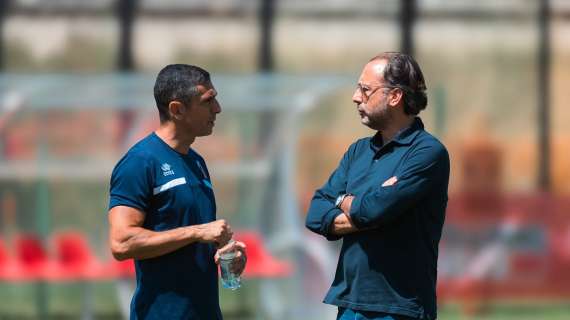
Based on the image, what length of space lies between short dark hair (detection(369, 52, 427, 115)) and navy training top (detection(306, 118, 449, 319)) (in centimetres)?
8

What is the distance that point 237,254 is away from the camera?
12.6 feet

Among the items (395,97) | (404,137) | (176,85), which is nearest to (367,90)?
(395,97)

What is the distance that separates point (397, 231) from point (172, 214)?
0.73m

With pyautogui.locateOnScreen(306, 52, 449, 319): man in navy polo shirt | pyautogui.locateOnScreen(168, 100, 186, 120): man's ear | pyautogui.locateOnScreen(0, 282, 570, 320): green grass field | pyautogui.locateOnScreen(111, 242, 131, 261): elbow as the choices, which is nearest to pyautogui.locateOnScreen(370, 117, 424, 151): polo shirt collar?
pyautogui.locateOnScreen(306, 52, 449, 319): man in navy polo shirt

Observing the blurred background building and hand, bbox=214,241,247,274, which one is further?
the blurred background building

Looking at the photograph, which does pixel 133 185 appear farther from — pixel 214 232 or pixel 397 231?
pixel 397 231

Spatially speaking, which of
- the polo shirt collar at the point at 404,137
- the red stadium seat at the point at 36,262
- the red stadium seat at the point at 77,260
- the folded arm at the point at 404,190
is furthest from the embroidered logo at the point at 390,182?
the red stadium seat at the point at 36,262

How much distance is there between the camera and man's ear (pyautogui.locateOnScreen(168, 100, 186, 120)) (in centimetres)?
388

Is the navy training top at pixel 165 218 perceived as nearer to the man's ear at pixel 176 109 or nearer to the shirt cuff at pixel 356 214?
the man's ear at pixel 176 109

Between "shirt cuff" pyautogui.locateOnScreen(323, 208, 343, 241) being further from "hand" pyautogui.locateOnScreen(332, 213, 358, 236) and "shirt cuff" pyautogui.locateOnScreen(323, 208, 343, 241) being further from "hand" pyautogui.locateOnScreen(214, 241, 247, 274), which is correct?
"hand" pyautogui.locateOnScreen(214, 241, 247, 274)

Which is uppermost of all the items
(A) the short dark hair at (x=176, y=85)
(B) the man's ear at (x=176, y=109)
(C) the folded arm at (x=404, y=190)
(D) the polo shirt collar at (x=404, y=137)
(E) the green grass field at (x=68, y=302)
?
(A) the short dark hair at (x=176, y=85)

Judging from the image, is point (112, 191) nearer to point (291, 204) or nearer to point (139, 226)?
point (139, 226)

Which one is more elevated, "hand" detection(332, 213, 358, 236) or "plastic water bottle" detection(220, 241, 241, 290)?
"hand" detection(332, 213, 358, 236)

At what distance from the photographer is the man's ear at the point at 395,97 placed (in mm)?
3938
